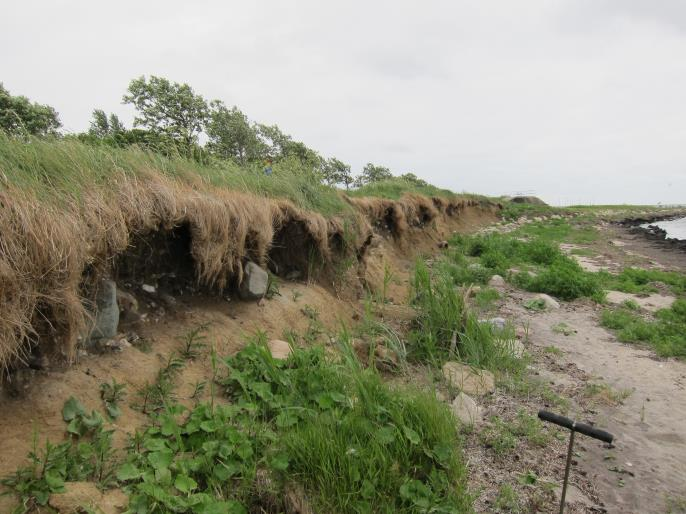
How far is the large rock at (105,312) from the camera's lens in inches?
119

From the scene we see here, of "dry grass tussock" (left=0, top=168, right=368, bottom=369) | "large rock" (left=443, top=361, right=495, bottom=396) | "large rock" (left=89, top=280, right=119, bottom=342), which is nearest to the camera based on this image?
"dry grass tussock" (left=0, top=168, right=368, bottom=369)

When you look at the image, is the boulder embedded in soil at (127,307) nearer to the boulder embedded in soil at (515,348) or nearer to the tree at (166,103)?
the boulder embedded in soil at (515,348)

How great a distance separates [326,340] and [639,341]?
4821 millimetres

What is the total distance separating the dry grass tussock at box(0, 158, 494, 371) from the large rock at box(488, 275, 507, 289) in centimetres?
576

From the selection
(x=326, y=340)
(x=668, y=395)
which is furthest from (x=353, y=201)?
(x=668, y=395)

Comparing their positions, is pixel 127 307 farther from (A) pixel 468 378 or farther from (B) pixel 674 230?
(B) pixel 674 230

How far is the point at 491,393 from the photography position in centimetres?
427

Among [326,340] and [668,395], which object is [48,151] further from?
[668,395]

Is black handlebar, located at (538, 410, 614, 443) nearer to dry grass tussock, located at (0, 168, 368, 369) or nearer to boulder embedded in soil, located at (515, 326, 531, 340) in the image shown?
dry grass tussock, located at (0, 168, 368, 369)

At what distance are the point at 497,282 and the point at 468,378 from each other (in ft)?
18.1

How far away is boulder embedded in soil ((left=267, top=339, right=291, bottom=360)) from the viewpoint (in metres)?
3.89

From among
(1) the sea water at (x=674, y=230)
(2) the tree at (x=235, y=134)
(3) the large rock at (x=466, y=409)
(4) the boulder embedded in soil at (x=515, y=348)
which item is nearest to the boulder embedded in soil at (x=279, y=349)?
(3) the large rock at (x=466, y=409)

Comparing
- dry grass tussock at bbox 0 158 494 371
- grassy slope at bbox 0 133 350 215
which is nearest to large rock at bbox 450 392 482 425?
dry grass tussock at bbox 0 158 494 371

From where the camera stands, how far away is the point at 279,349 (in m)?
4.00
